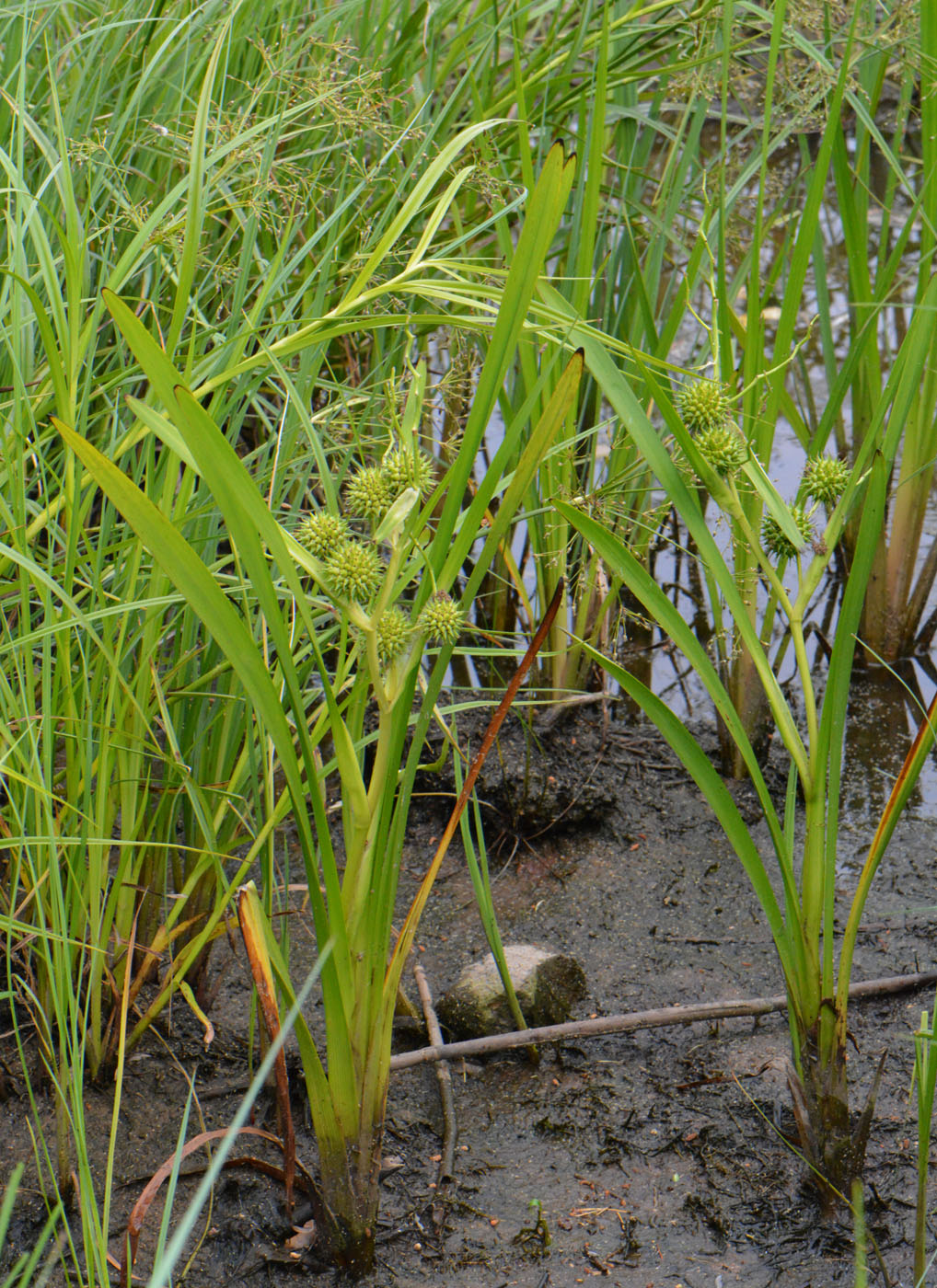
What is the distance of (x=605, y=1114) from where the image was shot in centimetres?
145

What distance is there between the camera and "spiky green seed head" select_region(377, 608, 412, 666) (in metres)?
1.03

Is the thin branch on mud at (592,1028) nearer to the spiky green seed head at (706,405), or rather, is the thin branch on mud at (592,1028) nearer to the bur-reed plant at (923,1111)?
the bur-reed plant at (923,1111)

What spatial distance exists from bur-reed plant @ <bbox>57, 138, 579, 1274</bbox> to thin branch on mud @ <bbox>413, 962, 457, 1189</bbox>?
0.48 ft

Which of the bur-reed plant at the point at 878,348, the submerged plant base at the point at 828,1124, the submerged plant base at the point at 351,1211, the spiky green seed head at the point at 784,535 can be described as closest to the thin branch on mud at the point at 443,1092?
the submerged plant base at the point at 351,1211

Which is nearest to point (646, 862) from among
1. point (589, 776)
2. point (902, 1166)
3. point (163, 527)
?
point (589, 776)

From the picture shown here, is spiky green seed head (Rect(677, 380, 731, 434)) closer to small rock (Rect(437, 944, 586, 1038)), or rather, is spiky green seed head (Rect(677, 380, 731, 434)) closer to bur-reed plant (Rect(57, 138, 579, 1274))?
bur-reed plant (Rect(57, 138, 579, 1274))

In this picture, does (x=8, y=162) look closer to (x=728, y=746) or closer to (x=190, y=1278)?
(x=190, y=1278)

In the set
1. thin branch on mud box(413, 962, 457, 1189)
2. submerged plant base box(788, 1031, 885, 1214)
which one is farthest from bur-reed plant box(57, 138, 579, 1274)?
submerged plant base box(788, 1031, 885, 1214)

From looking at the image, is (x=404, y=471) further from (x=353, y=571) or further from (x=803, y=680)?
(x=803, y=680)

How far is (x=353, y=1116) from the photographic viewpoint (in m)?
1.17

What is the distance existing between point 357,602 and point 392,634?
0.04 metres

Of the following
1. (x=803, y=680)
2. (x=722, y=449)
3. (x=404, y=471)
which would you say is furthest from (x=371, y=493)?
(x=803, y=680)

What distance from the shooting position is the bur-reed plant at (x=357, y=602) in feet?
3.01

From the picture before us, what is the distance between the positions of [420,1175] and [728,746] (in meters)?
1.08
